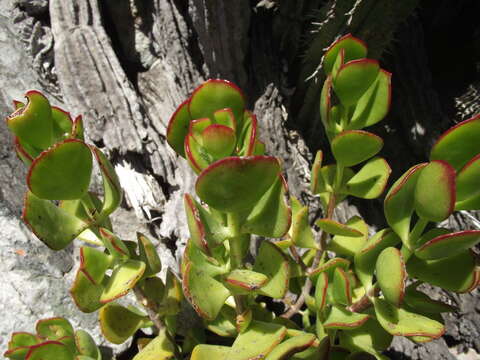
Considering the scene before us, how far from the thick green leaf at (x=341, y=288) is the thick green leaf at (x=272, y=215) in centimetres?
23

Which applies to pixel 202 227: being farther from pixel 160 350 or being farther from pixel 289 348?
pixel 160 350

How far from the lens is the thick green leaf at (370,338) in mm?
973

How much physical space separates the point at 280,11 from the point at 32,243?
1.27 meters

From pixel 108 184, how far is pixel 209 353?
43 cm

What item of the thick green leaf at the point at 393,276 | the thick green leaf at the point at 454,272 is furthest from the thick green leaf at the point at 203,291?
the thick green leaf at the point at 454,272

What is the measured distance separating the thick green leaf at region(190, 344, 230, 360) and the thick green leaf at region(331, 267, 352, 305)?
0.93ft

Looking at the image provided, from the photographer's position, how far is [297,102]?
1.76 m

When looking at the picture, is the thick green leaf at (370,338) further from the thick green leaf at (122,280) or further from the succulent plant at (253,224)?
the thick green leaf at (122,280)

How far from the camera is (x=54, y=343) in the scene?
86cm

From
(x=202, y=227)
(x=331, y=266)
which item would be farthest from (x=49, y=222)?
(x=331, y=266)

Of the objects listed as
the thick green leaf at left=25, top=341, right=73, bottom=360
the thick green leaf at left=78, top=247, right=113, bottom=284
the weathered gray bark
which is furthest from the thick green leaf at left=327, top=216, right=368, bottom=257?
the thick green leaf at left=25, top=341, right=73, bottom=360

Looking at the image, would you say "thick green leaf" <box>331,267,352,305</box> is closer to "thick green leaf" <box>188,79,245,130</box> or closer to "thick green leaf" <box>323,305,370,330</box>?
"thick green leaf" <box>323,305,370,330</box>

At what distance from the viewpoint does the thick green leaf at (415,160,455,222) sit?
0.62m

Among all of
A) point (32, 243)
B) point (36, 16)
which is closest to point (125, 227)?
point (32, 243)
